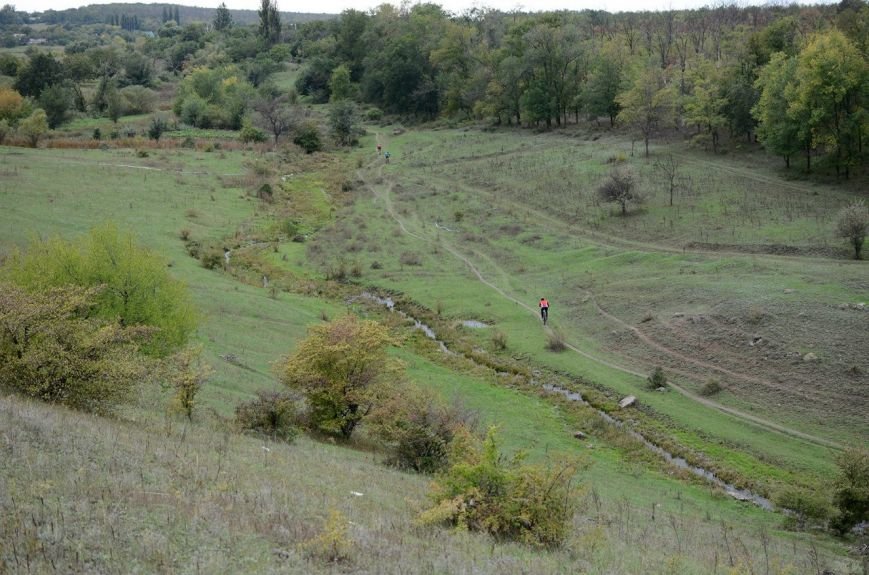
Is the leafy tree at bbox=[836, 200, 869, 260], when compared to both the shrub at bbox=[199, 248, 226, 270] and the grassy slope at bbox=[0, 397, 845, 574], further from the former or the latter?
the shrub at bbox=[199, 248, 226, 270]

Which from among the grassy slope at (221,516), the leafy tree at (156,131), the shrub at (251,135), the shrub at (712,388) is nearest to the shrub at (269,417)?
the grassy slope at (221,516)

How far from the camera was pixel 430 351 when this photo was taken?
143 feet

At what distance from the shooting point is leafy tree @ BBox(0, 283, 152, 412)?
64.0 feet

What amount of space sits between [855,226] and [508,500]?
3775cm

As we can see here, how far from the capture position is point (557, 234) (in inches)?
2377

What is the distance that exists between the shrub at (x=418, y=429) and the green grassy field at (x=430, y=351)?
46.4 inches

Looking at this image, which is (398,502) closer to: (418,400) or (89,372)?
(418,400)

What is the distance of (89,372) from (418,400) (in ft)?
Result: 34.0

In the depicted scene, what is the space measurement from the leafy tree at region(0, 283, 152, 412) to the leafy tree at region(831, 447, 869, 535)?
2309 centimetres

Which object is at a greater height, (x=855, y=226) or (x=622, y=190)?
(x=622, y=190)

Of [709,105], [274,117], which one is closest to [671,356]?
[709,105]

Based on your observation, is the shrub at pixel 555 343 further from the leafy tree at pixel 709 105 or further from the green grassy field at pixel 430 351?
the leafy tree at pixel 709 105

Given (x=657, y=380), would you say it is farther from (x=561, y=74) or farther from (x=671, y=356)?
(x=561, y=74)

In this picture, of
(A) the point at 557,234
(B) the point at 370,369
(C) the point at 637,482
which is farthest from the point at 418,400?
(A) the point at 557,234
